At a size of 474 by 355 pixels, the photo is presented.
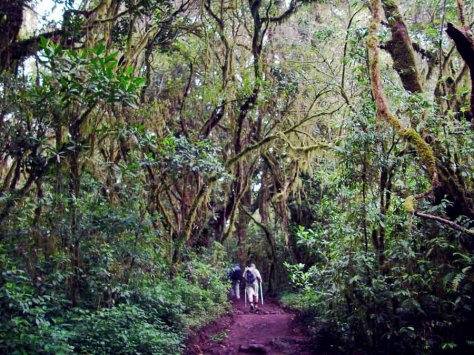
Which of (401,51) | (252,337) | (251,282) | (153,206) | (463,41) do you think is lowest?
(252,337)

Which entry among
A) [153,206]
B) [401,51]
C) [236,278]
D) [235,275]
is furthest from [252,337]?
[401,51]

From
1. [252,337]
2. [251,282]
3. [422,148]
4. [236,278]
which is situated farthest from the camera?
[236,278]

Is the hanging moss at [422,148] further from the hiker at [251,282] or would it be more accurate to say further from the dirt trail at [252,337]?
the hiker at [251,282]

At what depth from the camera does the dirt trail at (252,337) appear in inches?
298

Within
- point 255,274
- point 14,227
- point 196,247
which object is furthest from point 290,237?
point 14,227

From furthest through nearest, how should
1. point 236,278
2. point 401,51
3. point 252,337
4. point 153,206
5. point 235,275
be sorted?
point 236,278 < point 235,275 < point 252,337 < point 153,206 < point 401,51

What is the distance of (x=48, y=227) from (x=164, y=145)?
8.36ft

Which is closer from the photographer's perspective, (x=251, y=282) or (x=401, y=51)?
(x=401, y=51)

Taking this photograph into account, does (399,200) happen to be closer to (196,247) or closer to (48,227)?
(48,227)

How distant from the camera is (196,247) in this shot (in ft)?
37.9

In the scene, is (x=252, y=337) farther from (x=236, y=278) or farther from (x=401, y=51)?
(x=401, y=51)

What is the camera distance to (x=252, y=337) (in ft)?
29.3

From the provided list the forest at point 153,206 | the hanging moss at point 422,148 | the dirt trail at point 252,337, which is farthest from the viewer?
the dirt trail at point 252,337

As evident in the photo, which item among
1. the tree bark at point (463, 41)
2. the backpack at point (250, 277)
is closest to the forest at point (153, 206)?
the tree bark at point (463, 41)
